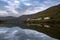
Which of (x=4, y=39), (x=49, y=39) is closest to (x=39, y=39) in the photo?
(x=49, y=39)

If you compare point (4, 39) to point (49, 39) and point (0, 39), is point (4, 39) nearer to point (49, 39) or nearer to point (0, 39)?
point (0, 39)

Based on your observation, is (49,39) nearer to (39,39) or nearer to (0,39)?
(39,39)

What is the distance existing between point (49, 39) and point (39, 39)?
7.20 feet

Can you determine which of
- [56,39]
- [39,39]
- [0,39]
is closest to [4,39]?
[0,39]

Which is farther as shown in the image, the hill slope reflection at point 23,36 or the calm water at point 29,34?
the calm water at point 29,34

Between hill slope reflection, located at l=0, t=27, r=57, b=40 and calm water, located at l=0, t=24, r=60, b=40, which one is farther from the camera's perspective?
calm water, located at l=0, t=24, r=60, b=40

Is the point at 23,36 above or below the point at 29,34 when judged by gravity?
below

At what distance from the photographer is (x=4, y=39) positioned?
4422 centimetres

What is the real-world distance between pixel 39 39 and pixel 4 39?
25.8 feet

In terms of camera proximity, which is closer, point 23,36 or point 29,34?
point 23,36

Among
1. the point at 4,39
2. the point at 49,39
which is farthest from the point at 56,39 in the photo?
the point at 4,39

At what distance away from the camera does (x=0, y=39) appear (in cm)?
A: 4419

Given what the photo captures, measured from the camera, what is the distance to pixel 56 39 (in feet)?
140

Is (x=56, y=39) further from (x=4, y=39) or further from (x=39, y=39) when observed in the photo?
(x=4, y=39)
